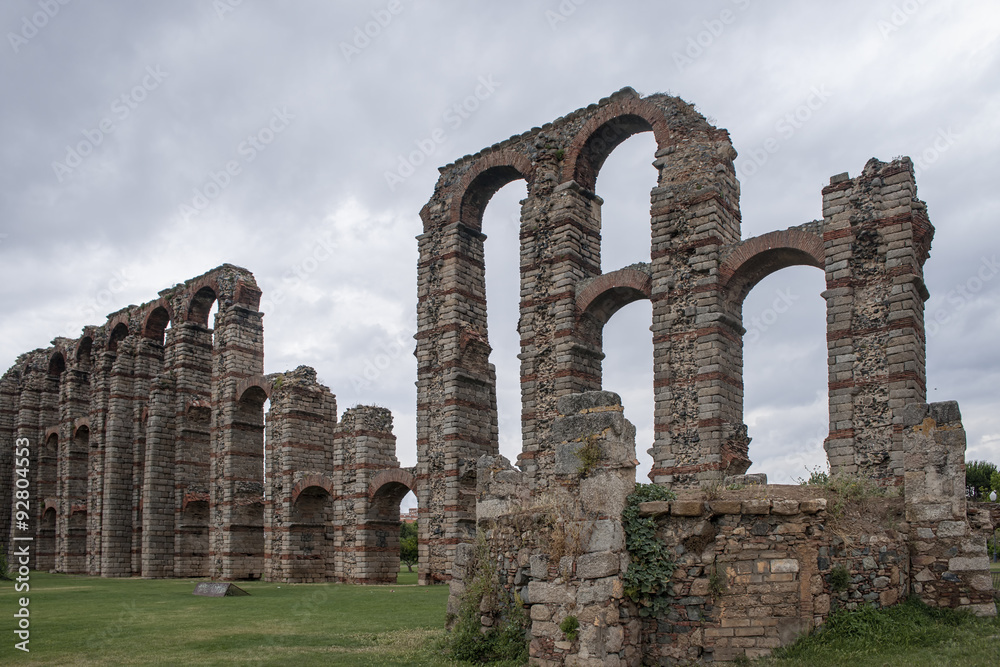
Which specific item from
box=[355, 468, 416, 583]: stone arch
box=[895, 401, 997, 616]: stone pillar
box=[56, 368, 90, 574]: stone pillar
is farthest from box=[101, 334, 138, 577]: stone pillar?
box=[895, 401, 997, 616]: stone pillar

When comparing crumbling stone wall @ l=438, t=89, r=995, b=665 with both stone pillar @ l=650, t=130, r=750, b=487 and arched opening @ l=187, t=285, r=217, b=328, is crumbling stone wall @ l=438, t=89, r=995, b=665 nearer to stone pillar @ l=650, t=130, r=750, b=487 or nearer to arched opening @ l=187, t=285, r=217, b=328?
stone pillar @ l=650, t=130, r=750, b=487

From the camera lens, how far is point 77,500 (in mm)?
41125

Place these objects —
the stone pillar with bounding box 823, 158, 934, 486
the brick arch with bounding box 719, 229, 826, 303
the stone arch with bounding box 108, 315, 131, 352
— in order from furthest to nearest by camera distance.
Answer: the stone arch with bounding box 108, 315, 131, 352 → the brick arch with bounding box 719, 229, 826, 303 → the stone pillar with bounding box 823, 158, 934, 486

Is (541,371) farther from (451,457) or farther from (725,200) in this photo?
(725,200)

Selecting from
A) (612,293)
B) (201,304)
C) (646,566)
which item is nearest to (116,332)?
(201,304)

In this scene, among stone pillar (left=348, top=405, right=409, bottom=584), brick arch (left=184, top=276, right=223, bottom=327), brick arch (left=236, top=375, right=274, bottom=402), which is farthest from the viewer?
brick arch (left=184, top=276, right=223, bottom=327)

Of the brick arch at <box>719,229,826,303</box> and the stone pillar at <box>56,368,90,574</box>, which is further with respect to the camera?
the stone pillar at <box>56,368,90,574</box>

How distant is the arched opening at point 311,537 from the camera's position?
2764 centimetres

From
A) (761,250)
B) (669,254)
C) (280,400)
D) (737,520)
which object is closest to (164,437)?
(280,400)

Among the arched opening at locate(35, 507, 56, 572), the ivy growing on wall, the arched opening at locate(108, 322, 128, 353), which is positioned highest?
the arched opening at locate(108, 322, 128, 353)

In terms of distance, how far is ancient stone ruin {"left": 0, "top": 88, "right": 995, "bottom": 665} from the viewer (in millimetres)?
8812

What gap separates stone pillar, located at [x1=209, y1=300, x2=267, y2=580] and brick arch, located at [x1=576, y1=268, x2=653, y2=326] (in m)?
15.9

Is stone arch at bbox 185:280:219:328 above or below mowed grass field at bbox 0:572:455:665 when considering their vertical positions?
above

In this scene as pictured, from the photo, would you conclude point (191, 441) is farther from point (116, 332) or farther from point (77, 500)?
point (77, 500)
